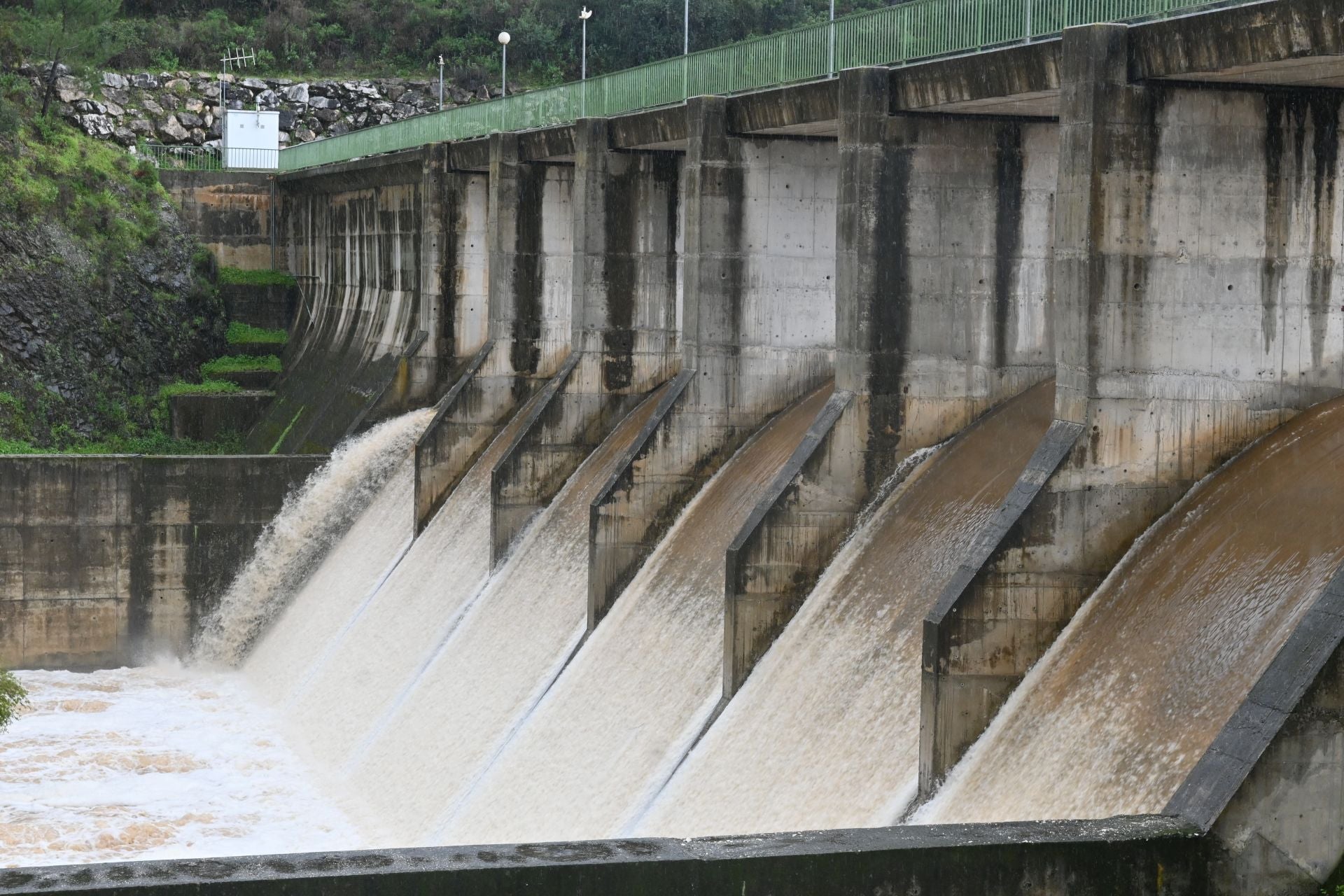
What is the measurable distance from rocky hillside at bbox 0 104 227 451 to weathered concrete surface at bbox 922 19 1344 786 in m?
29.3

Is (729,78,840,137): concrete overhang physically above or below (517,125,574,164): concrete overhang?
below

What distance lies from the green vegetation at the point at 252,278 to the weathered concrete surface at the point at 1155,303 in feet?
115

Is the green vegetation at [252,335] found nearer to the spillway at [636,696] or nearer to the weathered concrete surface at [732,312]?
the weathered concrete surface at [732,312]

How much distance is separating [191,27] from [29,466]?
4101 centimetres

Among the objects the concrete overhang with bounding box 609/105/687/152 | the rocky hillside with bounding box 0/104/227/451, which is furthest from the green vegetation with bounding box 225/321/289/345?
the concrete overhang with bounding box 609/105/687/152

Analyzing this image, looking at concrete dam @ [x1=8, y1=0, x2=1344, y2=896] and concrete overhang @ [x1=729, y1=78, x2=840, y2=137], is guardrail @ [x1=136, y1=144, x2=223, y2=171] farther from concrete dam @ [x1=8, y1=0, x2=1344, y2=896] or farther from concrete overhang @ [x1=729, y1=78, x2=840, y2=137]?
concrete overhang @ [x1=729, y1=78, x2=840, y2=137]

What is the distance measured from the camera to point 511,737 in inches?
918

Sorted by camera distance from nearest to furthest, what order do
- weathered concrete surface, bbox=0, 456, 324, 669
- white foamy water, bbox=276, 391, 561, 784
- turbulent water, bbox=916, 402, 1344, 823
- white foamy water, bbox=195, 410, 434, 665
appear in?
turbulent water, bbox=916, 402, 1344, 823
white foamy water, bbox=276, 391, 561, 784
weathered concrete surface, bbox=0, 456, 324, 669
white foamy water, bbox=195, 410, 434, 665

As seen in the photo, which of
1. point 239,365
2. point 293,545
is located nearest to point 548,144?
point 293,545

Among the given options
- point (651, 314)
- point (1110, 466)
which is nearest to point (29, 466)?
point (651, 314)

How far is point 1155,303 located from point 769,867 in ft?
26.1

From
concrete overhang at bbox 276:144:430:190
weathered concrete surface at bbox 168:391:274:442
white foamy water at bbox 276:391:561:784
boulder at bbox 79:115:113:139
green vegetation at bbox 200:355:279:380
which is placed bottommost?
white foamy water at bbox 276:391:561:784

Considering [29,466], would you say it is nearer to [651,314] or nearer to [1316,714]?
[651,314]

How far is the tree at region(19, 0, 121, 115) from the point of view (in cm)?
5331
